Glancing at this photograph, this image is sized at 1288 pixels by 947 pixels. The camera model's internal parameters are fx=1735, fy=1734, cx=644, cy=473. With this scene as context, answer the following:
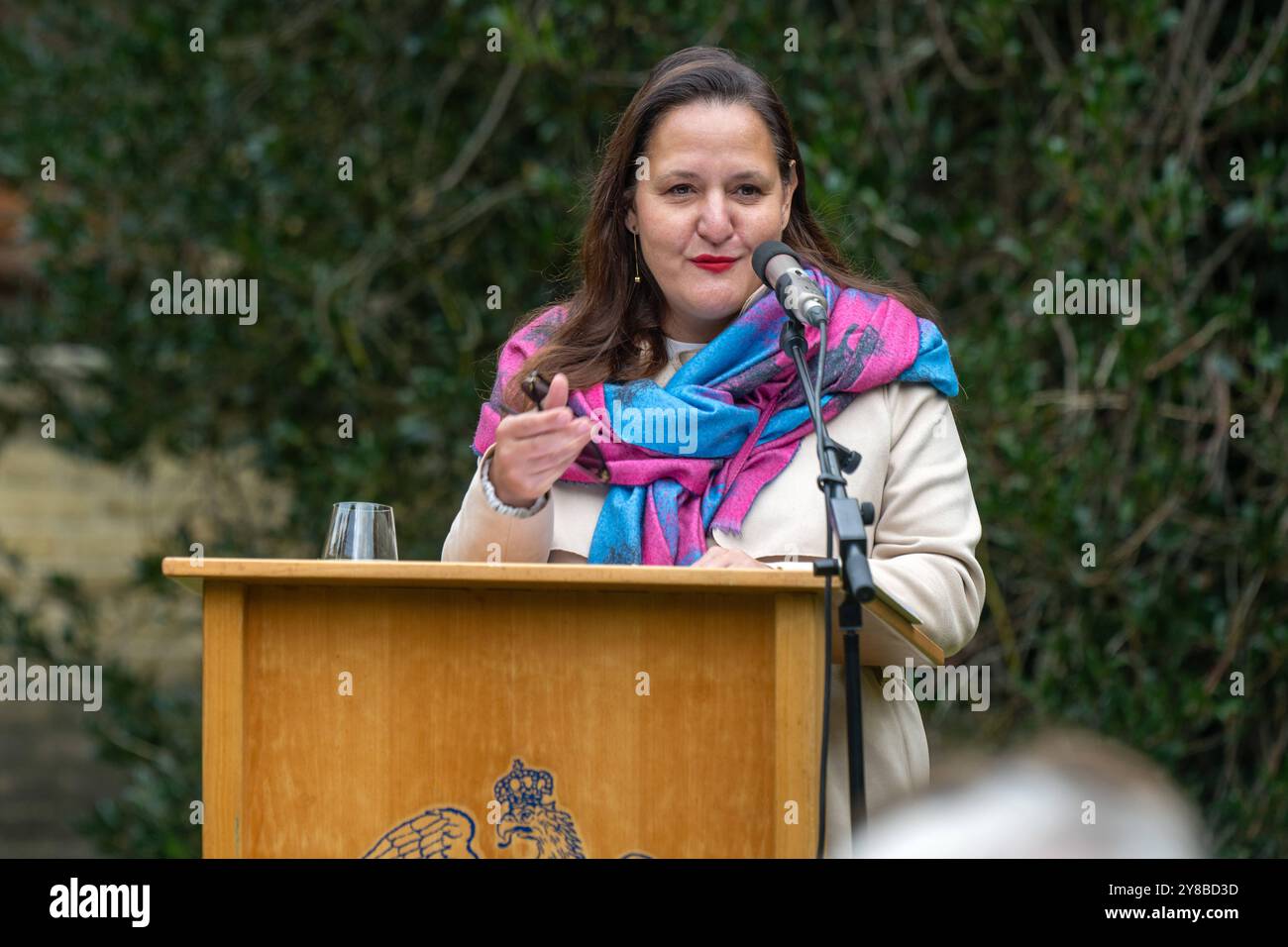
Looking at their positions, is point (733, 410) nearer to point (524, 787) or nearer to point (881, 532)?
point (881, 532)

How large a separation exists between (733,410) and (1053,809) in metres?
1.81

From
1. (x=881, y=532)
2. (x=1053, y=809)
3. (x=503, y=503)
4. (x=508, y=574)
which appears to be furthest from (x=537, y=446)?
(x=1053, y=809)

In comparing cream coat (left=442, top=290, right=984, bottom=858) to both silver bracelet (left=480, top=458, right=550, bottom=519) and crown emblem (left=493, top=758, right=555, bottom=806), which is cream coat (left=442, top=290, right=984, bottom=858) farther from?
crown emblem (left=493, top=758, right=555, bottom=806)

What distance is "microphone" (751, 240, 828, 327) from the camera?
2.22m

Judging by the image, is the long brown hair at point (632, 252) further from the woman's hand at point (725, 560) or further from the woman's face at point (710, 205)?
the woman's hand at point (725, 560)

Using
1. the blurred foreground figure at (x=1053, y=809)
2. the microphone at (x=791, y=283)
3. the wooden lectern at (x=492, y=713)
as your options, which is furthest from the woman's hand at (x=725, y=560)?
the blurred foreground figure at (x=1053, y=809)

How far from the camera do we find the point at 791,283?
2.30 metres

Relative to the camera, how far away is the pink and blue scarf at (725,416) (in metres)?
2.67

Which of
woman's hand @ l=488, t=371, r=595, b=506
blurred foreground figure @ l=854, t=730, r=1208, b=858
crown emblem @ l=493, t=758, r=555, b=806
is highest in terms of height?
woman's hand @ l=488, t=371, r=595, b=506

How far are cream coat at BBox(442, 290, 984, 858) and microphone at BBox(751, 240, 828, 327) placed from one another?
1.14 feet

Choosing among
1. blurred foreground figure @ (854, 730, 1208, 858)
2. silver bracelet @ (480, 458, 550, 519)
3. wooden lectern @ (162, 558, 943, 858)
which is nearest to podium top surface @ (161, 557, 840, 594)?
wooden lectern @ (162, 558, 943, 858)

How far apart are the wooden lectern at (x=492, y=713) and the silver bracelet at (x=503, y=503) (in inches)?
12.6
